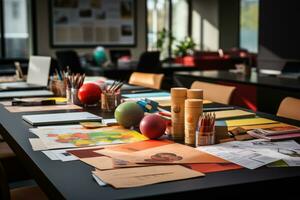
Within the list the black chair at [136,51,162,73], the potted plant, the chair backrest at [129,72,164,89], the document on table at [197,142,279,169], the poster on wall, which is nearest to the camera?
the document on table at [197,142,279,169]

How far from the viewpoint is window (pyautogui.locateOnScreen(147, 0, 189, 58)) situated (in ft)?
34.3

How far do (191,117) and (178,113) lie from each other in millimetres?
104

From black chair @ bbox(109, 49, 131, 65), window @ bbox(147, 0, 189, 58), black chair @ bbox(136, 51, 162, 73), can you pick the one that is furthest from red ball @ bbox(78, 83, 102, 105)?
window @ bbox(147, 0, 189, 58)

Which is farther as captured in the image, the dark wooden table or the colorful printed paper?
the colorful printed paper

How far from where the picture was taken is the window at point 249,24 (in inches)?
430

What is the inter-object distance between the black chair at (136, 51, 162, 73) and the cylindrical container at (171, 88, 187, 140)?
15.4ft

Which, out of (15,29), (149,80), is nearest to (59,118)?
(149,80)

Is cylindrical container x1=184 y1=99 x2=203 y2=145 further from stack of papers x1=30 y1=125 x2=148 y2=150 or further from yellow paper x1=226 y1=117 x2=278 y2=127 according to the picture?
yellow paper x1=226 y1=117 x2=278 y2=127

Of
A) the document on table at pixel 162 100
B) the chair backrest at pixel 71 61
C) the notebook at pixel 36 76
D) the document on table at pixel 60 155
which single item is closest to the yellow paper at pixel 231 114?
the document on table at pixel 162 100

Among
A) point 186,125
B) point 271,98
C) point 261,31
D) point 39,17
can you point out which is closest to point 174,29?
point 39,17

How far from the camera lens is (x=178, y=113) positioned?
181 cm

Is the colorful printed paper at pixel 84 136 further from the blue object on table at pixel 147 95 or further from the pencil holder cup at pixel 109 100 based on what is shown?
the blue object on table at pixel 147 95

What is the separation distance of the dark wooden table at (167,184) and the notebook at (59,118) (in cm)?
61

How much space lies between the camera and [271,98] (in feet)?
12.2
